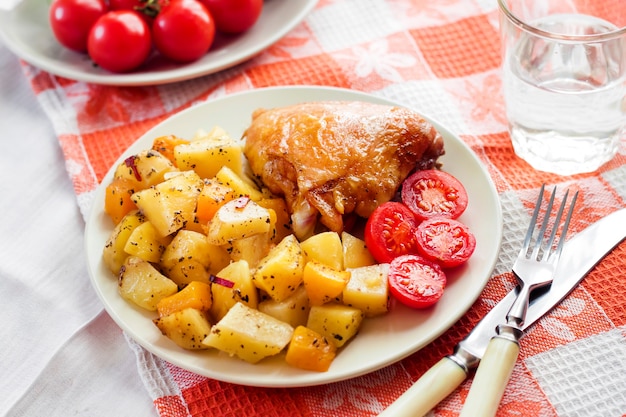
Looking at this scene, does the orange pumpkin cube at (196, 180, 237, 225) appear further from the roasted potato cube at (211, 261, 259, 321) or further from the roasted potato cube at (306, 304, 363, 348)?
the roasted potato cube at (306, 304, 363, 348)

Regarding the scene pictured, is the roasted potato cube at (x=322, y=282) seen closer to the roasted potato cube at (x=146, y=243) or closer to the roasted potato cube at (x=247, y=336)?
the roasted potato cube at (x=247, y=336)

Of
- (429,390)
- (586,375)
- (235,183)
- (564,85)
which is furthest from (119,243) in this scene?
(564,85)

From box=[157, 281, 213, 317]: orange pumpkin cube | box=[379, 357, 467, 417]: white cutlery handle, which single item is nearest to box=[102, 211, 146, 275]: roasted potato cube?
box=[157, 281, 213, 317]: orange pumpkin cube

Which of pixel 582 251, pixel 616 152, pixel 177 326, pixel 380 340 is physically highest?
pixel 177 326

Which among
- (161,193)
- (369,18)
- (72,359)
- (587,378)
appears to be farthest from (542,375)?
(369,18)

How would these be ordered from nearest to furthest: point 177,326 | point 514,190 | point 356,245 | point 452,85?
1. point 177,326
2. point 356,245
3. point 514,190
4. point 452,85

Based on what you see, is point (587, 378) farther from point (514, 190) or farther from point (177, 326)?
point (177, 326)

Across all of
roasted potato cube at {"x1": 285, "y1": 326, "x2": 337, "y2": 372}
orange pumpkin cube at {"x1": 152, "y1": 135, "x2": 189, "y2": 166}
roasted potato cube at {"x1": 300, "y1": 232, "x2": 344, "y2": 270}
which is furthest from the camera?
orange pumpkin cube at {"x1": 152, "y1": 135, "x2": 189, "y2": 166}
